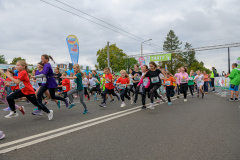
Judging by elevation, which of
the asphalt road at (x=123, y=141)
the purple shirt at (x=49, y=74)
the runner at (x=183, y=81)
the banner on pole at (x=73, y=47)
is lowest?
the asphalt road at (x=123, y=141)

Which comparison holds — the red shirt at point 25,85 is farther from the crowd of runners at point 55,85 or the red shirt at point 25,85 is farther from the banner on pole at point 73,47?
the banner on pole at point 73,47

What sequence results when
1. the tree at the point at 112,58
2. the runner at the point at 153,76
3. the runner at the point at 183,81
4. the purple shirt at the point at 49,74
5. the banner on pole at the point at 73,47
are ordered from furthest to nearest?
the tree at the point at 112,58, the banner on pole at the point at 73,47, the runner at the point at 183,81, the runner at the point at 153,76, the purple shirt at the point at 49,74

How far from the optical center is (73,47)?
1567 centimetres

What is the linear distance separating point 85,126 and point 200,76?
10386mm

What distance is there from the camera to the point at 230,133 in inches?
163

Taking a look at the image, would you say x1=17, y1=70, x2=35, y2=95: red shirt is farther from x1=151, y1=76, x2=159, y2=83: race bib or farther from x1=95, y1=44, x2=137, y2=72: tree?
x1=95, y1=44, x2=137, y2=72: tree

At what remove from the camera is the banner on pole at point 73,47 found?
50.6ft

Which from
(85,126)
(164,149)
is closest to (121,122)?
(85,126)

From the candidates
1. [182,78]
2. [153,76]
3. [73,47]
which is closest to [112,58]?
[73,47]

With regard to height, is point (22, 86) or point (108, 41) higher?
point (108, 41)

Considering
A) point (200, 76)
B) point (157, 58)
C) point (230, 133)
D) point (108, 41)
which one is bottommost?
point (230, 133)

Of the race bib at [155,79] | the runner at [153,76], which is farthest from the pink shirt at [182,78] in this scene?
the race bib at [155,79]

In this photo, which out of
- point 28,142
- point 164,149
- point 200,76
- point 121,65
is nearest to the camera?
point 164,149

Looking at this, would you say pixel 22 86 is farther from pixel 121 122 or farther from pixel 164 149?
pixel 164 149
